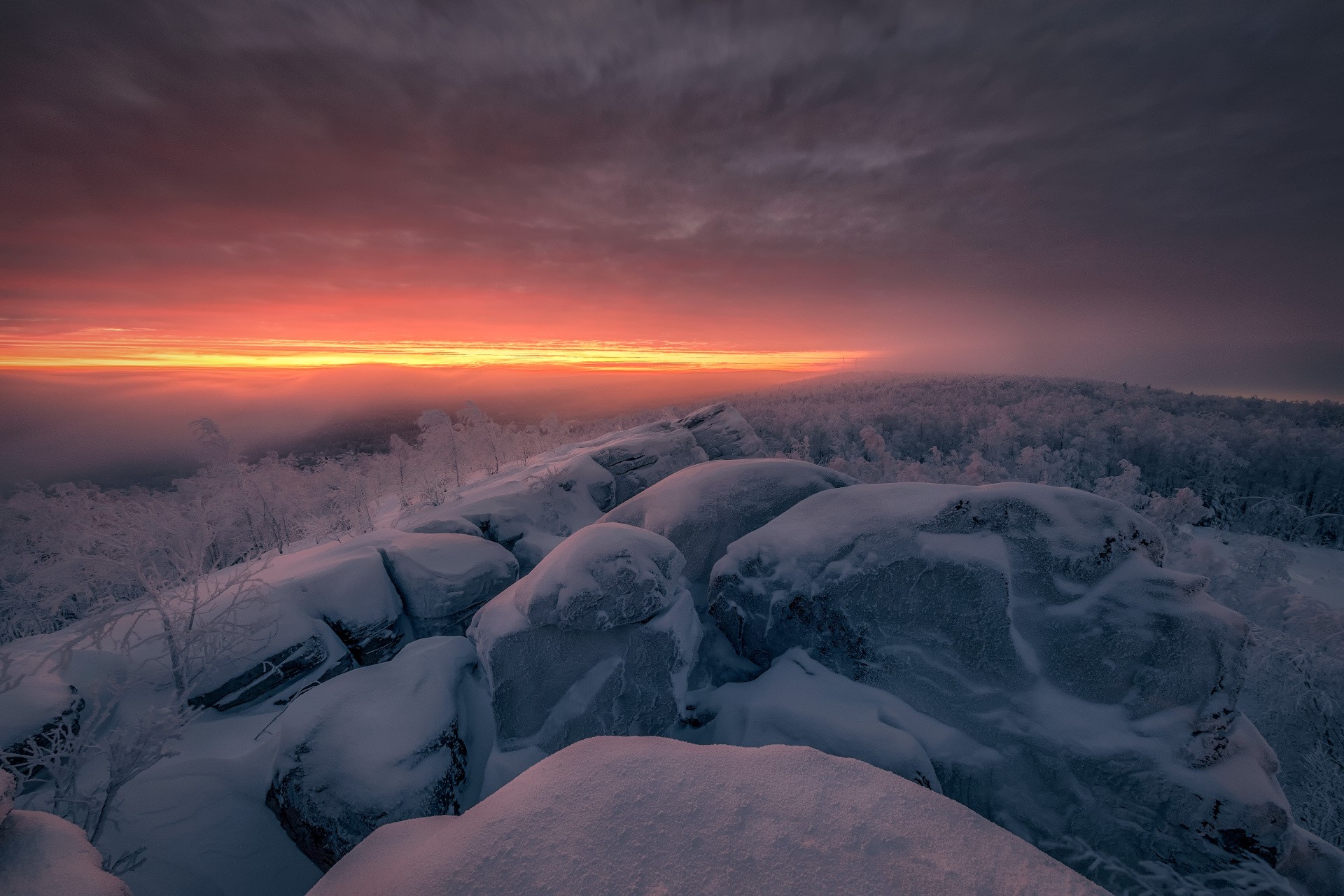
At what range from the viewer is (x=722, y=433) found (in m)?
24.9

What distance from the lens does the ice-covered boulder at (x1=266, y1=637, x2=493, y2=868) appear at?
7043 millimetres

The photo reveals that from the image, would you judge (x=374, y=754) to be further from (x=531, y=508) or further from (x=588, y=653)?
(x=531, y=508)

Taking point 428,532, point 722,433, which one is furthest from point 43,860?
point 722,433

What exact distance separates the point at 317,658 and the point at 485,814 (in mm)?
8321

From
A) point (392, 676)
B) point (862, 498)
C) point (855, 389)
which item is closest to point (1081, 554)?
point (862, 498)

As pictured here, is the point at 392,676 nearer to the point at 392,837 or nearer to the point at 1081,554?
the point at 392,837

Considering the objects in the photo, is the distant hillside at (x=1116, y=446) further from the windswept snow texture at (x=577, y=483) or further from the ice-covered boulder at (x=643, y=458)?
the ice-covered boulder at (x=643, y=458)

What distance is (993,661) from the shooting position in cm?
729

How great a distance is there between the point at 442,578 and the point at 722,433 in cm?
1655

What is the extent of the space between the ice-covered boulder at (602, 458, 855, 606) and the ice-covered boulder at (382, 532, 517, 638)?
4187 millimetres

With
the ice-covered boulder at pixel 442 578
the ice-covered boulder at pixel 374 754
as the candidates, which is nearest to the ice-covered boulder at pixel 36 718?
the ice-covered boulder at pixel 374 754

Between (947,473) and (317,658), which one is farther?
(947,473)

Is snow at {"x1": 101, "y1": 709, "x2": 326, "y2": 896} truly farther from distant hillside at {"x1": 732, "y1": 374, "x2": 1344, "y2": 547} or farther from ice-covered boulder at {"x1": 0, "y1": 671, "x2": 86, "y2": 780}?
distant hillside at {"x1": 732, "y1": 374, "x2": 1344, "y2": 547}

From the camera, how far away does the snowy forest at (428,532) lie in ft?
22.2
